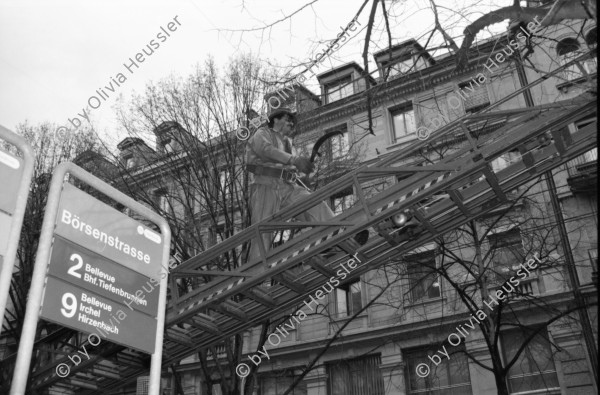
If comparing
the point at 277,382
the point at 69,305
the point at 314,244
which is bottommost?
the point at 69,305

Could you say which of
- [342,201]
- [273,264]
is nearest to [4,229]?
[273,264]

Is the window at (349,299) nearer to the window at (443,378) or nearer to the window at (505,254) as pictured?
the window at (443,378)

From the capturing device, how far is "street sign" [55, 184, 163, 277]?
15.9 ft

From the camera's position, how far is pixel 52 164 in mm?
17812

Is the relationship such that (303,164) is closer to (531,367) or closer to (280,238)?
(280,238)

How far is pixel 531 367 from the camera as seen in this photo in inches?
758

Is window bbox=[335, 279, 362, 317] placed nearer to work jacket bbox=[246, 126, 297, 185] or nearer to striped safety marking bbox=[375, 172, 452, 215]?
work jacket bbox=[246, 126, 297, 185]

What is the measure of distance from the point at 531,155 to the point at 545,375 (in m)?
13.8

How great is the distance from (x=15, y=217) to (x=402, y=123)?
75.0 ft

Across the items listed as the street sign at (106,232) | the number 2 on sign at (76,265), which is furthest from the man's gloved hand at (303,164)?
the number 2 on sign at (76,265)

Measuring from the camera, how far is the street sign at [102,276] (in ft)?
15.3

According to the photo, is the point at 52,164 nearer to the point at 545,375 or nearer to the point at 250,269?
the point at 250,269

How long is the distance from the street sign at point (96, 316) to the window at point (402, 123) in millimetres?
21073

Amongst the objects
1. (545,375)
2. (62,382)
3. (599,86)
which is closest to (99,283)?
(599,86)
